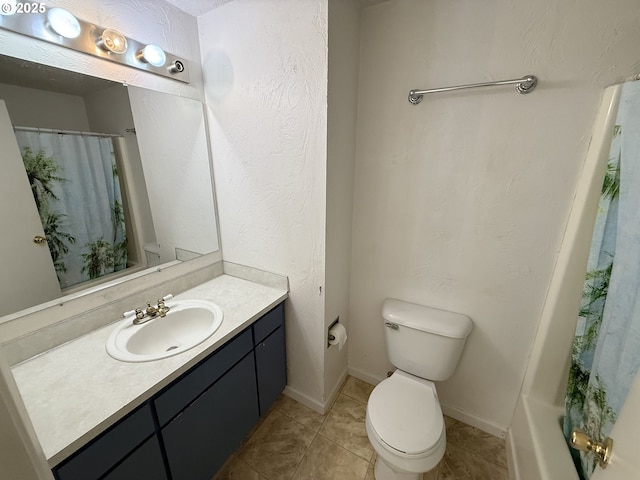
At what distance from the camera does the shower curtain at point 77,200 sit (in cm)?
99

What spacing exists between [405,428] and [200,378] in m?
0.90

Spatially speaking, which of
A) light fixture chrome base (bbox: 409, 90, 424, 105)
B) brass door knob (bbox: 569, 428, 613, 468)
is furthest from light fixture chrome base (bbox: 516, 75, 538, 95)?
brass door knob (bbox: 569, 428, 613, 468)

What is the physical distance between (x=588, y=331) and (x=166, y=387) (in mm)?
1610

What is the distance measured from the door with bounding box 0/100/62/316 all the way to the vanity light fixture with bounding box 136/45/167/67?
0.55 m

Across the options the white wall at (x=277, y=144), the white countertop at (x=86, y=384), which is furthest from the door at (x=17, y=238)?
the white wall at (x=277, y=144)

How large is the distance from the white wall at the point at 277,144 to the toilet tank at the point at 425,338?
1.35ft

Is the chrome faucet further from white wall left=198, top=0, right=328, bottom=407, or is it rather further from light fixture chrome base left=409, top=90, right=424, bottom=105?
light fixture chrome base left=409, top=90, right=424, bottom=105

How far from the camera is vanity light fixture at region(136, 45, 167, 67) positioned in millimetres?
1190

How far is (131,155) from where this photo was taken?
127 cm

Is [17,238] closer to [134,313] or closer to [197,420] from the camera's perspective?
[134,313]

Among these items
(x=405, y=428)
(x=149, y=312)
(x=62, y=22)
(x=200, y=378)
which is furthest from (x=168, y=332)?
(x=62, y=22)

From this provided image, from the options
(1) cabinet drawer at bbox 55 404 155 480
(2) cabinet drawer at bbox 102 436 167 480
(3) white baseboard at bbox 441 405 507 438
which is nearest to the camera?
(1) cabinet drawer at bbox 55 404 155 480

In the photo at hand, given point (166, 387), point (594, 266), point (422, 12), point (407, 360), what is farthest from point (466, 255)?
point (166, 387)

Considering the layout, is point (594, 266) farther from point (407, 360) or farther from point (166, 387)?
point (166, 387)
